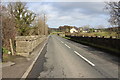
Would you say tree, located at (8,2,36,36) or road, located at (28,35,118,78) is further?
tree, located at (8,2,36,36)

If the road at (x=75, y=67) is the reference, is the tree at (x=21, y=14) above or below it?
above

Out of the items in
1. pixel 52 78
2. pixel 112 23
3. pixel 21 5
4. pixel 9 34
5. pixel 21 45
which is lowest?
pixel 52 78

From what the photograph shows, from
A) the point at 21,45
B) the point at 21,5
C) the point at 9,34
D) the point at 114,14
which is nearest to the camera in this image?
the point at 21,45

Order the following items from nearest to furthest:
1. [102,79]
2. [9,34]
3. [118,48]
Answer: [102,79]
[9,34]
[118,48]

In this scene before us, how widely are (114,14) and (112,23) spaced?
142 centimetres

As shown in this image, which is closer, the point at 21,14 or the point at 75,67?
the point at 75,67

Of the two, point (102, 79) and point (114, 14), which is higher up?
point (114, 14)

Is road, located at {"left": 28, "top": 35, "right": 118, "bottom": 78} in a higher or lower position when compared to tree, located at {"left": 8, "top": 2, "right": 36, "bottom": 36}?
lower

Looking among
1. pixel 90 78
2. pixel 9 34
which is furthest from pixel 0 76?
pixel 9 34

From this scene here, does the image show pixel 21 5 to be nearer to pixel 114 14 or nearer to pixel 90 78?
pixel 114 14

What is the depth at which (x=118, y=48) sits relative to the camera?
1470 centimetres

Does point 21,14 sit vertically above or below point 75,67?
above

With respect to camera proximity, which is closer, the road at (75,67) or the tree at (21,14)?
the road at (75,67)

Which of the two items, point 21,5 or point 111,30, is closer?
point 111,30
